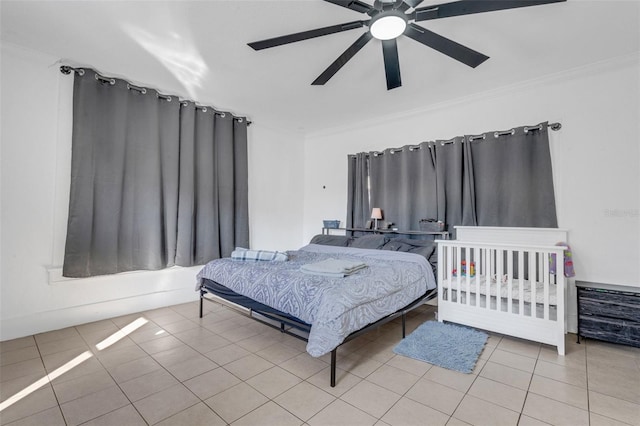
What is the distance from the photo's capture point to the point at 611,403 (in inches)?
72.2

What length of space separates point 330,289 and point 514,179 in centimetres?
270

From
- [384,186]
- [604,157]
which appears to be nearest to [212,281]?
[384,186]

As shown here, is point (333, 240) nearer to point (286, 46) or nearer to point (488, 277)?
point (488, 277)

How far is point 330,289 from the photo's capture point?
2111 millimetres

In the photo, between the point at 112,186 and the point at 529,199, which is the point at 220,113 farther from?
the point at 529,199

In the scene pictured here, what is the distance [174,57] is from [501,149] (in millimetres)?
3744

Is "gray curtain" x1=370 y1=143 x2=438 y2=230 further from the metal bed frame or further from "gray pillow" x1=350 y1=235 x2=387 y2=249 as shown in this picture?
the metal bed frame

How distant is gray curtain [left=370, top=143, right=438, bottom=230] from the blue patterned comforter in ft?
3.42

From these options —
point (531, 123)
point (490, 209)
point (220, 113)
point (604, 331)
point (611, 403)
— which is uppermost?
point (220, 113)

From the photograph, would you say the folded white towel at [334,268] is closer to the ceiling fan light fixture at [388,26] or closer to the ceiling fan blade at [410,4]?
the ceiling fan light fixture at [388,26]

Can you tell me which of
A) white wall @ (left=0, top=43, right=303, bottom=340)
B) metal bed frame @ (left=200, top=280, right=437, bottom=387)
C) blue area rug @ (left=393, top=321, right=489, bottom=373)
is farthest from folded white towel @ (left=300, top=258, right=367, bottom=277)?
white wall @ (left=0, top=43, right=303, bottom=340)

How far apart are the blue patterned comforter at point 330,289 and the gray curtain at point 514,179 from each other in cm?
116

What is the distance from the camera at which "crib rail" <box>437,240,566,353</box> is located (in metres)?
2.55

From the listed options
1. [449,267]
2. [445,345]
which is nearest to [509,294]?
[449,267]
